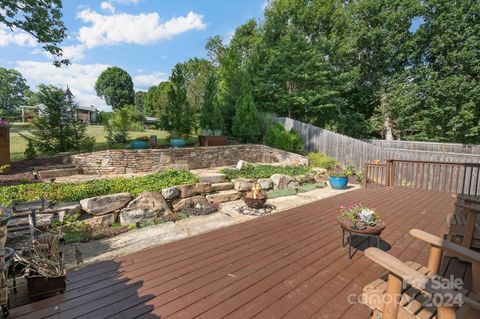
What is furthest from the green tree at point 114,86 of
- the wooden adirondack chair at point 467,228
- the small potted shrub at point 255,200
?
the wooden adirondack chair at point 467,228

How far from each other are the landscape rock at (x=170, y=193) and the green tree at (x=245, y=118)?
5921 millimetres

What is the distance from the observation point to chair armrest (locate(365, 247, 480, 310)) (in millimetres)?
1211

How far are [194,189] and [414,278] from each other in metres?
4.47

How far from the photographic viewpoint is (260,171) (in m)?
7.39

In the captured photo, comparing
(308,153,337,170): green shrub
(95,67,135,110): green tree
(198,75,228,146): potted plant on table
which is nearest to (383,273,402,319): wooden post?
(308,153,337,170): green shrub

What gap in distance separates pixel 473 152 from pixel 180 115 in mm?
12854

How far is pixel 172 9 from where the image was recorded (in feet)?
27.4

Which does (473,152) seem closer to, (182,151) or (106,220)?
(182,151)

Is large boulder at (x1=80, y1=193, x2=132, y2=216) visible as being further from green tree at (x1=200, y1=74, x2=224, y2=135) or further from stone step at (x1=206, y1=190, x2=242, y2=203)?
green tree at (x1=200, y1=74, x2=224, y2=135)

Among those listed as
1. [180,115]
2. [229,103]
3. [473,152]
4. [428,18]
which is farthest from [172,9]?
[428,18]

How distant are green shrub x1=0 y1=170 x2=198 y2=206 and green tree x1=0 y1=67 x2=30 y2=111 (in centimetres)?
4938

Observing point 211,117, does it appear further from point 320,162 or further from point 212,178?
point 212,178

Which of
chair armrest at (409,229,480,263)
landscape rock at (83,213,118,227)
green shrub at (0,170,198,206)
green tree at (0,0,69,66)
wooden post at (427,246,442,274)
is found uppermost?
green tree at (0,0,69,66)

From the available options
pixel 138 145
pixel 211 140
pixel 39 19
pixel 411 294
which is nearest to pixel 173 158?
pixel 138 145
